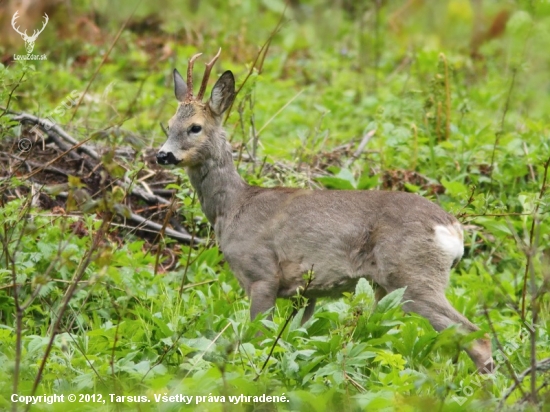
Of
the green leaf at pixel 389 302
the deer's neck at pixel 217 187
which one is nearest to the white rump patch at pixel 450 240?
the green leaf at pixel 389 302

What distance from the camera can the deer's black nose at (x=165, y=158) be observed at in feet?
20.5

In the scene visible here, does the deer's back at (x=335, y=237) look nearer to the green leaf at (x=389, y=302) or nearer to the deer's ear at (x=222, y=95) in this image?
the green leaf at (x=389, y=302)

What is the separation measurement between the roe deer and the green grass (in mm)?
243

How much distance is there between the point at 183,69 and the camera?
461 inches

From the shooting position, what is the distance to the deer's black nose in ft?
20.5

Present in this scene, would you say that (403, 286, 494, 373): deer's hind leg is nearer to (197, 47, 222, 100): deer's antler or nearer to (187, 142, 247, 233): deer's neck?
(187, 142, 247, 233): deer's neck

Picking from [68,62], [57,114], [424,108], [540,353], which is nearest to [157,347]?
[57,114]

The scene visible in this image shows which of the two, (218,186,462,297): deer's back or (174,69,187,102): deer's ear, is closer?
(218,186,462,297): deer's back

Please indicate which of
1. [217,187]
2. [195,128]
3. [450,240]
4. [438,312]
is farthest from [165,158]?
[438,312]

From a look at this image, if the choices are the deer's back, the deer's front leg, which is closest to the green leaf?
the deer's back

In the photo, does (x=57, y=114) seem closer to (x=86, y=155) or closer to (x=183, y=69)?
(x=86, y=155)

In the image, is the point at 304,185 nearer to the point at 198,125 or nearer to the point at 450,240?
the point at 198,125

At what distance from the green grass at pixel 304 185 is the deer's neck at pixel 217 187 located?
8.3 inches

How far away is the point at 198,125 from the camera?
6508 millimetres
